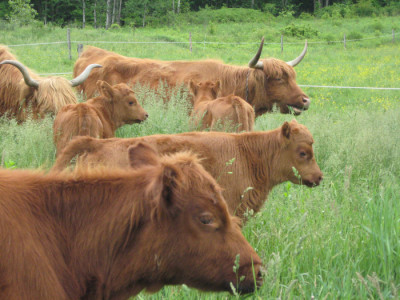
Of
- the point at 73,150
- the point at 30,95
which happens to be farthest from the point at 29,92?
the point at 73,150

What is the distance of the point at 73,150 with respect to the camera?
4.51m

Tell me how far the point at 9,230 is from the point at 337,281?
221 centimetres

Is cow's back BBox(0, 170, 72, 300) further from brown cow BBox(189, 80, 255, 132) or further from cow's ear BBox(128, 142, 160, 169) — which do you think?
brown cow BBox(189, 80, 255, 132)

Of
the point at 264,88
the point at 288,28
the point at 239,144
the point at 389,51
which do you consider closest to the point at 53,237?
the point at 239,144

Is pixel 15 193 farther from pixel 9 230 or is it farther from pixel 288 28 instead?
pixel 288 28

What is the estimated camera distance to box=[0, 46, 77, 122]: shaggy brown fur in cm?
735

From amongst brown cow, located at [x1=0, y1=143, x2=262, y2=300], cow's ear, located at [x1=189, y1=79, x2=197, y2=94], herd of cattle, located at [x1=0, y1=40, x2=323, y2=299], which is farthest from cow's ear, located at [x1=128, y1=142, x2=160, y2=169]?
cow's ear, located at [x1=189, y1=79, x2=197, y2=94]

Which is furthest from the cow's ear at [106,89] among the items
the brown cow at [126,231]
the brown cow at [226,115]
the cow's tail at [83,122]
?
the brown cow at [126,231]

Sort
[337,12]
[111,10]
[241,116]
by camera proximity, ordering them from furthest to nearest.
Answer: [111,10], [337,12], [241,116]

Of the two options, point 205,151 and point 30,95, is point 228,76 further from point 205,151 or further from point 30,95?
point 205,151

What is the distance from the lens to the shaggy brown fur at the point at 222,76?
8.83 meters

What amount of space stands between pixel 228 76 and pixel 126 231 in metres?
7.26

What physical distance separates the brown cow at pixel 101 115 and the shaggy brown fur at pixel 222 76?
2428 mm

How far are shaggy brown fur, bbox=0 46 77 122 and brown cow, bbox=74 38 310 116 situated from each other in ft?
6.08
